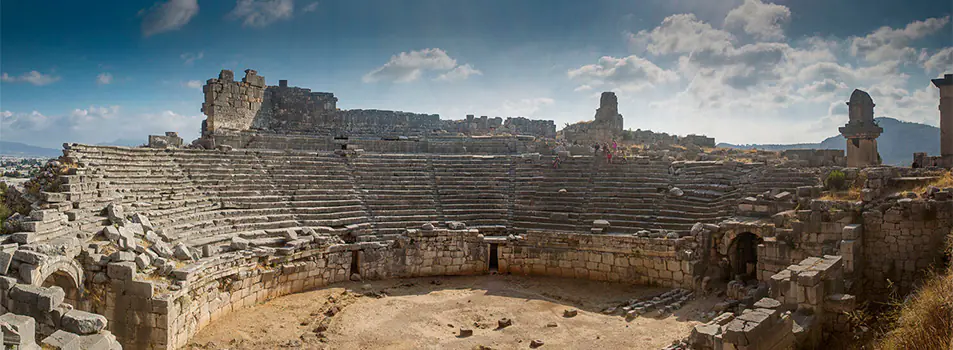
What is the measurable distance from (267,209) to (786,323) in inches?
526

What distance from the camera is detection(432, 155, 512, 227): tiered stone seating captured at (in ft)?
60.1

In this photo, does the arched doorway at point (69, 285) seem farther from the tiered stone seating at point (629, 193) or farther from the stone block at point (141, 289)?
the tiered stone seating at point (629, 193)

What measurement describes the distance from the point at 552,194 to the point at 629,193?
102 inches

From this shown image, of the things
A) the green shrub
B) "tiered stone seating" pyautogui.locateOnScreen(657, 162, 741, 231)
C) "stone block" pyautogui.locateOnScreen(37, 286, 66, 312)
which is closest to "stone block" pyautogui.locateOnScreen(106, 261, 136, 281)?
"stone block" pyautogui.locateOnScreen(37, 286, 66, 312)

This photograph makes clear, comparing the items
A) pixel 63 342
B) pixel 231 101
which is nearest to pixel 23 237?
pixel 63 342

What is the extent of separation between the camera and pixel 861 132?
19.8 m

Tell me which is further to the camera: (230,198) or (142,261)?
(230,198)

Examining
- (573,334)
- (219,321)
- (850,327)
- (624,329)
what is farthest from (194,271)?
(850,327)

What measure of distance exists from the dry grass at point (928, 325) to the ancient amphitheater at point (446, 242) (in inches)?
50.9

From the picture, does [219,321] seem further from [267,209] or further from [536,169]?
[536,169]

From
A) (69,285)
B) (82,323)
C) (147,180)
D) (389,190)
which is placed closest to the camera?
(82,323)

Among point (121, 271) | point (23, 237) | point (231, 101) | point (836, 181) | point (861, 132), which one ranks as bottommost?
point (121, 271)

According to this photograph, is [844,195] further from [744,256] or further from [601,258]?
[601,258]

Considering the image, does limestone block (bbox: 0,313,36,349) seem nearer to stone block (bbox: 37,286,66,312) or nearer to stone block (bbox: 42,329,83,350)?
stone block (bbox: 42,329,83,350)
